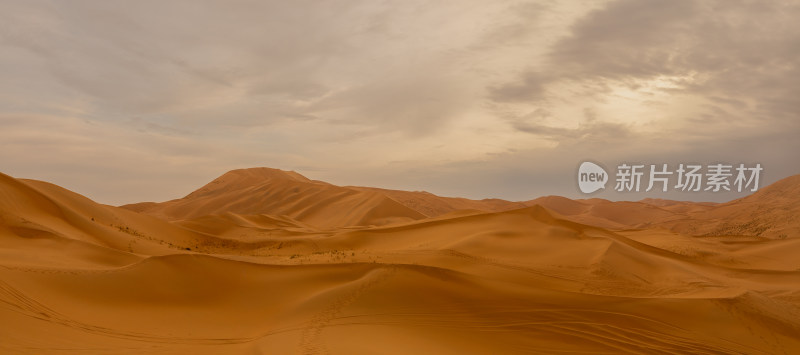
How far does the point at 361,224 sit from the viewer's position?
4353 centimetres

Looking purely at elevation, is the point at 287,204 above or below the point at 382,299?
above

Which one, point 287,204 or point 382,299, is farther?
point 287,204

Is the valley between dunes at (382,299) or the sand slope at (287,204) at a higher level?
the sand slope at (287,204)

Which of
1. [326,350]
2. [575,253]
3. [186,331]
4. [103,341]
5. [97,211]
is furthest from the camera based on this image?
[97,211]

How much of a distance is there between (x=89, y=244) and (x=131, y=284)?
514 cm

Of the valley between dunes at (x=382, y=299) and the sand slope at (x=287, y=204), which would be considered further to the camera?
the sand slope at (x=287, y=204)

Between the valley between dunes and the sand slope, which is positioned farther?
the sand slope

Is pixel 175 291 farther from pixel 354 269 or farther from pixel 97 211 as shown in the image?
pixel 97 211

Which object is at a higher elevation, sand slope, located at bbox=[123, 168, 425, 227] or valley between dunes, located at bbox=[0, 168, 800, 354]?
sand slope, located at bbox=[123, 168, 425, 227]

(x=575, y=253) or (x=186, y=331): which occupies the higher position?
(x=575, y=253)

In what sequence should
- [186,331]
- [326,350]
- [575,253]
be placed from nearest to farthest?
[326,350]
[186,331]
[575,253]

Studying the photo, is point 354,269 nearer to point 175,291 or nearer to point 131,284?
point 175,291

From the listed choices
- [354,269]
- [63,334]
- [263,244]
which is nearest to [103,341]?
[63,334]

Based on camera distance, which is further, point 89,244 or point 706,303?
point 89,244
